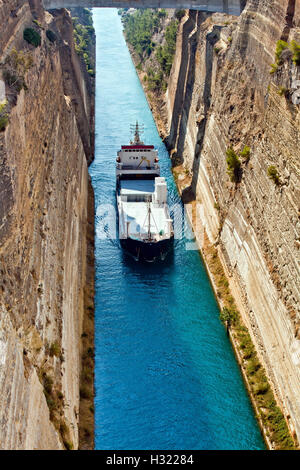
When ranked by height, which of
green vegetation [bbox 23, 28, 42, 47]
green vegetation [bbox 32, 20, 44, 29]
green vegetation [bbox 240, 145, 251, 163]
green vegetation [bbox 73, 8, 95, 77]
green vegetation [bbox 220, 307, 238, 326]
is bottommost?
green vegetation [bbox 73, 8, 95, 77]

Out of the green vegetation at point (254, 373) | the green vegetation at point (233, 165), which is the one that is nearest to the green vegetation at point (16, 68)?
the green vegetation at point (233, 165)

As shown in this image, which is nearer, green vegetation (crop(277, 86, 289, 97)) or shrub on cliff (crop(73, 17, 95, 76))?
green vegetation (crop(277, 86, 289, 97))

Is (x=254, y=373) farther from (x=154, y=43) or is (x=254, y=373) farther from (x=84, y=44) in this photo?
(x=84, y=44)

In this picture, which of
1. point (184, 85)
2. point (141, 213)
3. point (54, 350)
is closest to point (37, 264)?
point (54, 350)

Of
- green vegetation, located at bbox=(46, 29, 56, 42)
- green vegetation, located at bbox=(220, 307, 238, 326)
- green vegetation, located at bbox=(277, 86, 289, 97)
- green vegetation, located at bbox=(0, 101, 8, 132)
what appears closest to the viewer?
green vegetation, located at bbox=(0, 101, 8, 132)

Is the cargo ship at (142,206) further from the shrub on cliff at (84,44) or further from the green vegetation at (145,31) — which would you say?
the green vegetation at (145,31)

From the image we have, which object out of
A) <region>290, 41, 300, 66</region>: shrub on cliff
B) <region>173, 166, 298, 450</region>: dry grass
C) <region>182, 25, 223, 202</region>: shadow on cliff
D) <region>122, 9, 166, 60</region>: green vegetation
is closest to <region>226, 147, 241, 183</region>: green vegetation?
<region>173, 166, 298, 450</region>: dry grass

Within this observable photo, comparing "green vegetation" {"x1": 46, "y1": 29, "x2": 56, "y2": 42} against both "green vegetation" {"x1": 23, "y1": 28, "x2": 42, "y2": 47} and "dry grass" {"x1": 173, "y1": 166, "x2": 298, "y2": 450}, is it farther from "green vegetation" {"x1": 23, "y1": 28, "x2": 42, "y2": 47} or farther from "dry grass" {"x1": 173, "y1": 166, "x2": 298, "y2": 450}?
"dry grass" {"x1": 173, "y1": 166, "x2": 298, "y2": 450}
